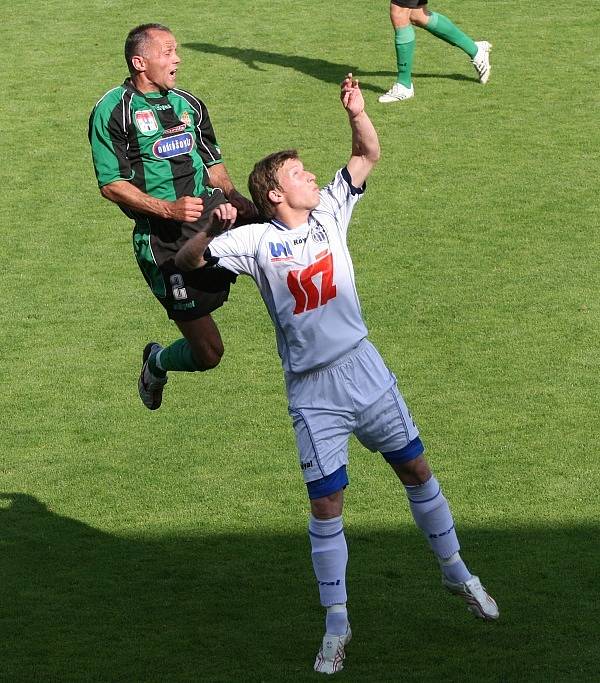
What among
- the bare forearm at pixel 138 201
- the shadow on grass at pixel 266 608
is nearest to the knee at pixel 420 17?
the bare forearm at pixel 138 201

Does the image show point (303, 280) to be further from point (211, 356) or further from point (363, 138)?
point (211, 356)

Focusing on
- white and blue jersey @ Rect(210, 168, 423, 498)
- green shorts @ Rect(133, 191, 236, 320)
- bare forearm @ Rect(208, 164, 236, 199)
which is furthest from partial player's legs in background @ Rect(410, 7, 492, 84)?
white and blue jersey @ Rect(210, 168, 423, 498)

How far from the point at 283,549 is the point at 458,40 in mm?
8769

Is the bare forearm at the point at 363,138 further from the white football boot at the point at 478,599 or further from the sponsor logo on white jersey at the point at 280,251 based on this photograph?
the white football boot at the point at 478,599

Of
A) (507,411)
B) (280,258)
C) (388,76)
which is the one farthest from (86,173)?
(280,258)

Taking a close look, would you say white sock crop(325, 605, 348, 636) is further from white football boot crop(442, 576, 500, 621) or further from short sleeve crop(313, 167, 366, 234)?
short sleeve crop(313, 167, 366, 234)

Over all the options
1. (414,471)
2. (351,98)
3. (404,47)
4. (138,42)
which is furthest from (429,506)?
(404,47)

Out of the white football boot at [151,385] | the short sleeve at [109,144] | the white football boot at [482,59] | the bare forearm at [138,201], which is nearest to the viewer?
the bare forearm at [138,201]

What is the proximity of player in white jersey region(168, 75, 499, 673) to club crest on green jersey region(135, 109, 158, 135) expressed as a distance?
5.55 feet

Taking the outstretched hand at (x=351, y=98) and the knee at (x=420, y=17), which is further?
the knee at (x=420, y=17)

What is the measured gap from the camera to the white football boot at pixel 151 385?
8117mm

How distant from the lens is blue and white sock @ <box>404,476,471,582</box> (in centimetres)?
593

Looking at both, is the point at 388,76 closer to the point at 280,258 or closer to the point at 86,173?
the point at 86,173

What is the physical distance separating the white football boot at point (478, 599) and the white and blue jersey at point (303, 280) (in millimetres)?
1230
